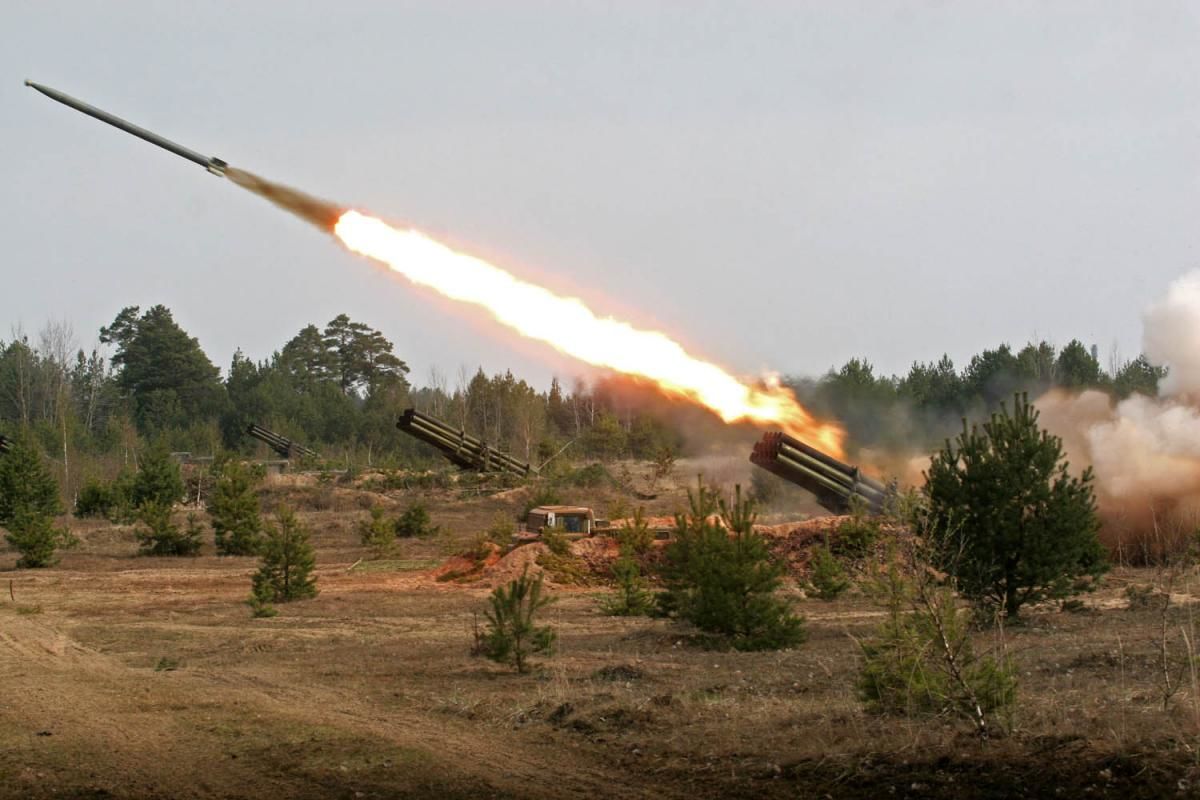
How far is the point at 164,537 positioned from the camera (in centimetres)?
4647

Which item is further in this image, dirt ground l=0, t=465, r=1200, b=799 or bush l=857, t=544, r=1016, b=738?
bush l=857, t=544, r=1016, b=738

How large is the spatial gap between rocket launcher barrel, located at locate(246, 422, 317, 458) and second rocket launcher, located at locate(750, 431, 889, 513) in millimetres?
53949

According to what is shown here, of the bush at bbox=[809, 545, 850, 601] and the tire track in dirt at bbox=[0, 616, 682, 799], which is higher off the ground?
the bush at bbox=[809, 545, 850, 601]

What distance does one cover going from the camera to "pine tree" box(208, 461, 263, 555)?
152 feet

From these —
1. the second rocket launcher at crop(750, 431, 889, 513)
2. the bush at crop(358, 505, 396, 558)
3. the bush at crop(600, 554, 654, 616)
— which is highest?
the second rocket launcher at crop(750, 431, 889, 513)

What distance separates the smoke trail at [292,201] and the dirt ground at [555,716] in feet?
25.8

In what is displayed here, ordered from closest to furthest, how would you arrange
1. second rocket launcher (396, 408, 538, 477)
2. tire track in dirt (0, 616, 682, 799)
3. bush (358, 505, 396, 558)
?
1. tire track in dirt (0, 616, 682, 799)
2. bush (358, 505, 396, 558)
3. second rocket launcher (396, 408, 538, 477)

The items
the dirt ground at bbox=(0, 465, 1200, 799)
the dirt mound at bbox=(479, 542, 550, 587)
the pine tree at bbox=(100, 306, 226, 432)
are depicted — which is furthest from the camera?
the pine tree at bbox=(100, 306, 226, 432)

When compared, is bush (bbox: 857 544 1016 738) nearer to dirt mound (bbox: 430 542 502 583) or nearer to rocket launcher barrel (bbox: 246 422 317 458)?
dirt mound (bbox: 430 542 502 583)

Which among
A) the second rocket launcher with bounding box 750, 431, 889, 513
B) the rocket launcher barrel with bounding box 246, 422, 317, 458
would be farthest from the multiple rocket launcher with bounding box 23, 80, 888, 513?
the rocket launcher barrel with bounding box 246, 422, 317, 458

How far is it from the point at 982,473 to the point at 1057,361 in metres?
55.6

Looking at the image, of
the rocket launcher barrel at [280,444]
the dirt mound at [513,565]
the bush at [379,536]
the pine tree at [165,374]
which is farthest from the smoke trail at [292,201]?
the pine tree at [165,374]

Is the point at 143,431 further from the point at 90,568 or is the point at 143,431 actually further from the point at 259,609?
the point at 259,609

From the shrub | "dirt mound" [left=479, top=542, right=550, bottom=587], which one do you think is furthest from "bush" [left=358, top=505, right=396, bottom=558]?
the shrub
